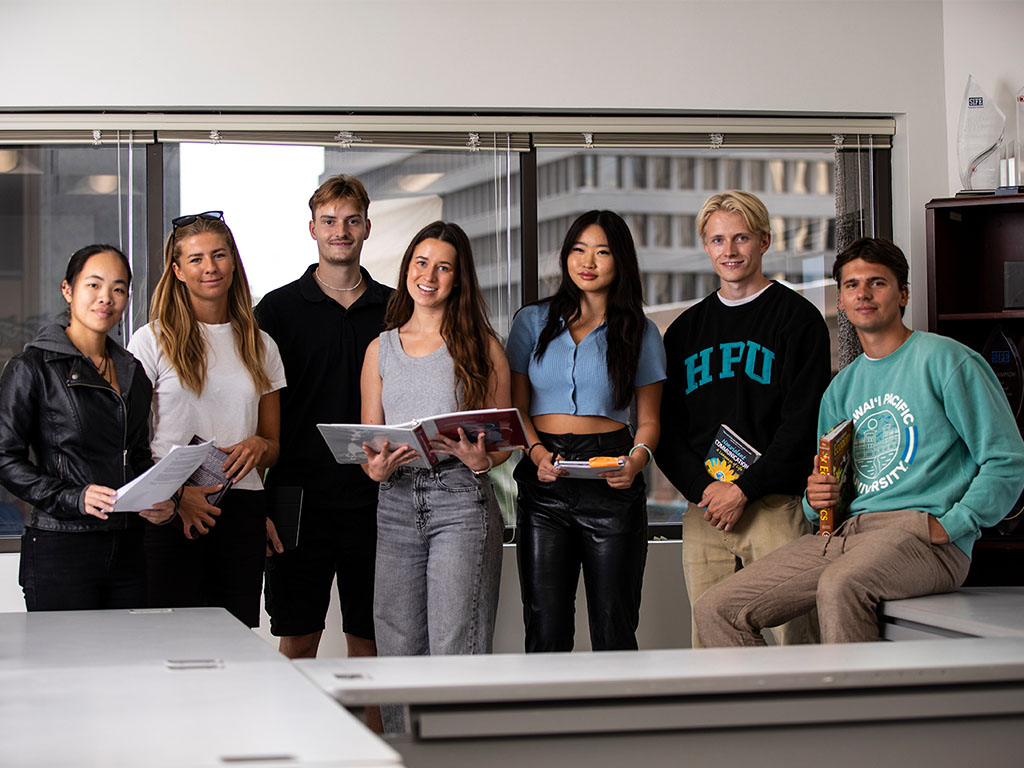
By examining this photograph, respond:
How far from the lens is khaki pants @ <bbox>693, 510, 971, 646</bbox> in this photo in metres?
2.52

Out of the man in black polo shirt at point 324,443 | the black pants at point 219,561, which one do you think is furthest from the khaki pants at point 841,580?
the black pants at point 219,561

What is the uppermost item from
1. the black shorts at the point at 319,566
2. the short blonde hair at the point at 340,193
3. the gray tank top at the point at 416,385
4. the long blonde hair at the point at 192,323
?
the short blonde hair at the point at 340,193

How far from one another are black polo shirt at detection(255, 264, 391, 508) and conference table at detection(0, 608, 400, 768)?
1326mm

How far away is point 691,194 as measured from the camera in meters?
4.22

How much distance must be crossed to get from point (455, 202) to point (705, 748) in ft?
9.62

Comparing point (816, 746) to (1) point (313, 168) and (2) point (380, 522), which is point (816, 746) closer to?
(2) point (380, 522)

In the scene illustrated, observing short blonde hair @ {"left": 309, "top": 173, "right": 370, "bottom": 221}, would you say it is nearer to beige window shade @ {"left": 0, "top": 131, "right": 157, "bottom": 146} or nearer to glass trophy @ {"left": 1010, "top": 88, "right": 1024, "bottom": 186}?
beige window shade @ {"left": 0, "top": 131, "right": 157, "bottom": 146}

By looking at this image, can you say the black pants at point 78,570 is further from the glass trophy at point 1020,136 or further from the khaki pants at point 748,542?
the glass trophy at point 1020,136

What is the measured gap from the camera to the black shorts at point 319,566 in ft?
10.8

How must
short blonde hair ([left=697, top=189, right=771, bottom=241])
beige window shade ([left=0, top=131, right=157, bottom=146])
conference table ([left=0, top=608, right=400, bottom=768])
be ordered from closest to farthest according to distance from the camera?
conference table ([left=0, top=608, right=400, bottom=768]) → short blonde hair ([left=697, top=189, right=771, bottom=241]) → beige window shade ([left=0, top=131, right=157, bottom=146])

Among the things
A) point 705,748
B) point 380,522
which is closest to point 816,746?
point 705,748

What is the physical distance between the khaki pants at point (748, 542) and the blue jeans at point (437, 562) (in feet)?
2.19

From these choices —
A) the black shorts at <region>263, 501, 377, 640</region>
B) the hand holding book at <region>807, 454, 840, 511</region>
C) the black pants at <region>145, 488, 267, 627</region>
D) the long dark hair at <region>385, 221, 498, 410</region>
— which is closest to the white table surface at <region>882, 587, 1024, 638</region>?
the hand holding book at <region>807, 454, 840, 511</region>

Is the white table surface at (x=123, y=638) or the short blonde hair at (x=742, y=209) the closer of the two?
the white table surface at (x=123, y=638)
